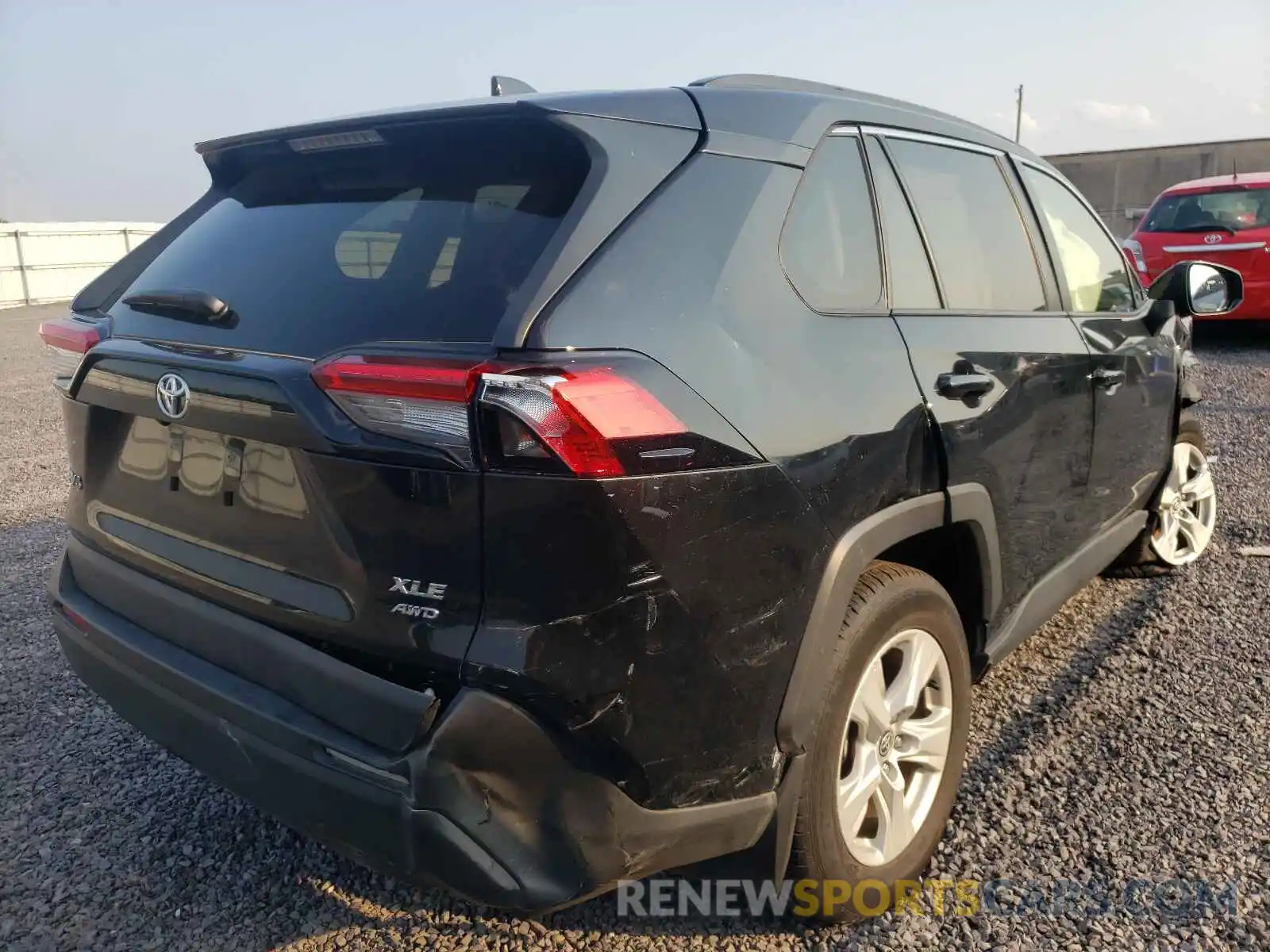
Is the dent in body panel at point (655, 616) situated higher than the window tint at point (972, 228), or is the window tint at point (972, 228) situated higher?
the window tint at point (972, 228)

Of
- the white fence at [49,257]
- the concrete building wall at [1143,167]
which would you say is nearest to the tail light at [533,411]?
the white fence at [49,257]

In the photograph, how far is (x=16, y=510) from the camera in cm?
551

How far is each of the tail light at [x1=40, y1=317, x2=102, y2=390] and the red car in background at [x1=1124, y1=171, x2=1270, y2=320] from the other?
9.70 meters

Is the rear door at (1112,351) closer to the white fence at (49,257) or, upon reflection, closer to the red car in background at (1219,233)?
the red car in background at (1219,233)

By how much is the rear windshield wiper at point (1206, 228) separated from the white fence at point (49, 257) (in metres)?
19.2

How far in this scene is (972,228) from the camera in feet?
9.46

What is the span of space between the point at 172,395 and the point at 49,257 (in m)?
24.1

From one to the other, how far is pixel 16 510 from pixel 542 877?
201 inches

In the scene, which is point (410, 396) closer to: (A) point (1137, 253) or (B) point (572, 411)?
(B) point (572, 411)

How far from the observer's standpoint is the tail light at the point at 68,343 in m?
2.30

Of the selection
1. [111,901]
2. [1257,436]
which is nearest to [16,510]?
[111,901]

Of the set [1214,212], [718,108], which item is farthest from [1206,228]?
[718,108]

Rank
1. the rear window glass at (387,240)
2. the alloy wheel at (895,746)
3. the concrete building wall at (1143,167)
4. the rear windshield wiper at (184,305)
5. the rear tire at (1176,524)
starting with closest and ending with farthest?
the rear window glass at (387,240) → the rear windshield wiper at (184,305) → the alloy wheel at (895,746) → the rear tire at (1176,524) → the concrete building wall at (1143,167)

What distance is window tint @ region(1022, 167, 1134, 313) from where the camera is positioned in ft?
11.0
